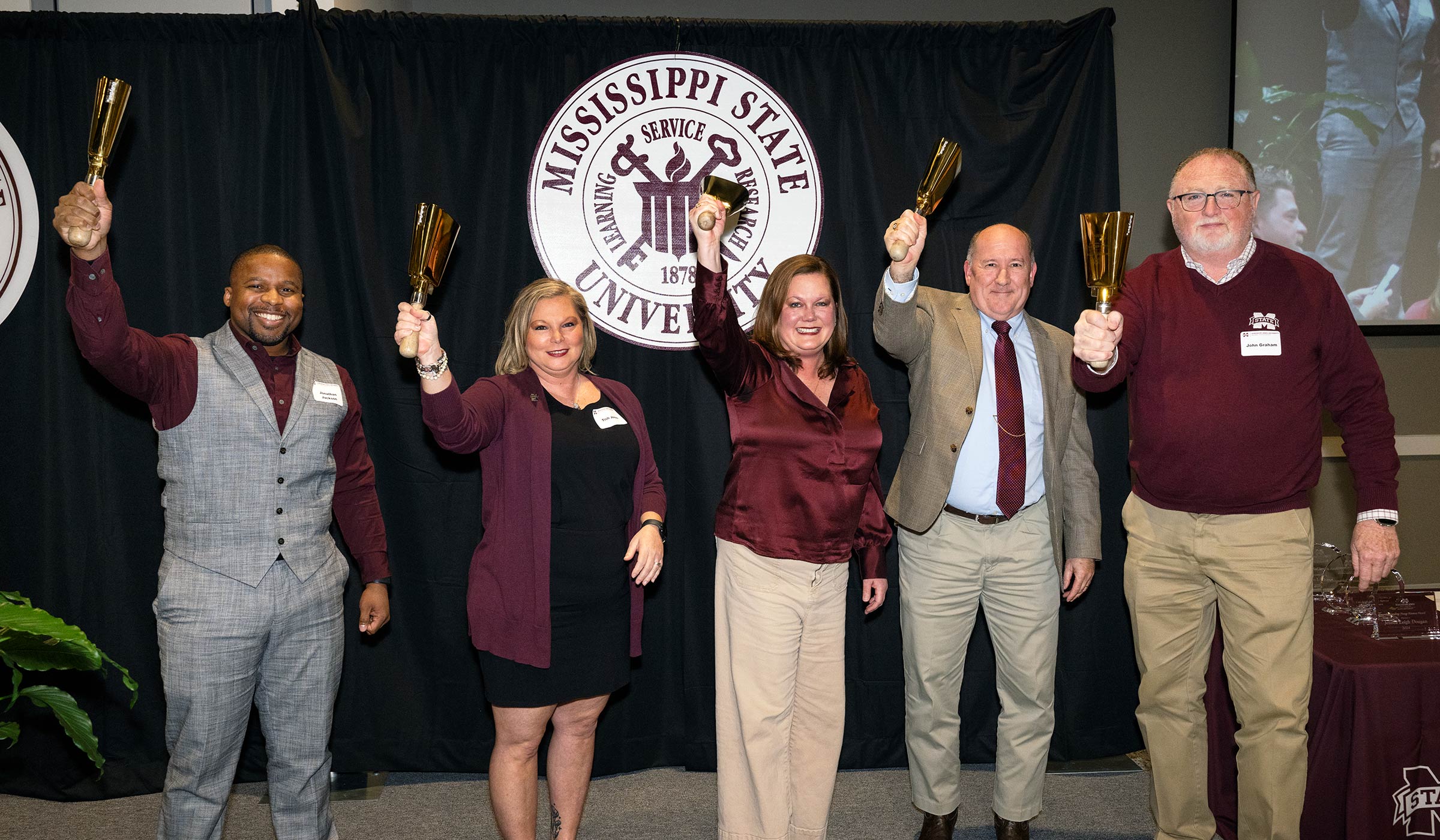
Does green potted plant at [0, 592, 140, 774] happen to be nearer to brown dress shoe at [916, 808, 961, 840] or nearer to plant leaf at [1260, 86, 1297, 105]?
brown dress shoe at [916, 808, 961, 840]

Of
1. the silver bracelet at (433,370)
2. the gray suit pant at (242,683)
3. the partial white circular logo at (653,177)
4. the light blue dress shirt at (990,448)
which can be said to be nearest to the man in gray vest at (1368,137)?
the light blue dress shirt at (990,448)

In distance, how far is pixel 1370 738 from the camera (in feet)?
8.75

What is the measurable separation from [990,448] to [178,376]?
2.31 meters

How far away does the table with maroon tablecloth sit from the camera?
2660 millimetres

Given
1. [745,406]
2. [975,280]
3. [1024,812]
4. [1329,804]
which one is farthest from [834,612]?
[1329,804]

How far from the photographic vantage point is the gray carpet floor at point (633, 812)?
10.3 ft

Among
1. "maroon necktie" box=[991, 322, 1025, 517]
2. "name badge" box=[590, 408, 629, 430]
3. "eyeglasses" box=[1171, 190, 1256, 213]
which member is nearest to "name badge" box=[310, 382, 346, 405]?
"name badge" box=[590, 408, 629, 430]

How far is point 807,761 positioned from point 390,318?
2.14m

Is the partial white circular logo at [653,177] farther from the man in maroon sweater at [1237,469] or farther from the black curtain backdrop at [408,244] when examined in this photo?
the man in maroon sweater at [1237,469]

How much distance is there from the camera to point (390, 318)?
3.49 meters

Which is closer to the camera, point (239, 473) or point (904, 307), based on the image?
point (239, 473)

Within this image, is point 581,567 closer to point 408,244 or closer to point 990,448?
point 990,448

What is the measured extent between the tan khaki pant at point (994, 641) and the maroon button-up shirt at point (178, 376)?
1693 millimetres

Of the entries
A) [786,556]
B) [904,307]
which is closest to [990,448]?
[904,307]
